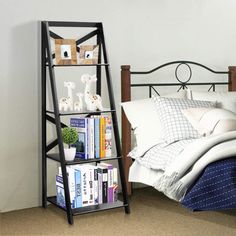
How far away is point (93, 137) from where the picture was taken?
162 inches

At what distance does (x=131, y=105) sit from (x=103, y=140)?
15.4 inches

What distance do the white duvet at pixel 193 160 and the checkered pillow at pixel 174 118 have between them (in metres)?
0.46

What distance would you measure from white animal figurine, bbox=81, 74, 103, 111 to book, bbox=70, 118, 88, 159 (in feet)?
0.38

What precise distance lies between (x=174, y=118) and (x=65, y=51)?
942 mm

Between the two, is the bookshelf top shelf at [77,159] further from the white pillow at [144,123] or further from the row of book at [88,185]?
the white pillow at [144,123]

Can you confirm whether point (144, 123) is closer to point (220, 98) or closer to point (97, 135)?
point (97, 135)

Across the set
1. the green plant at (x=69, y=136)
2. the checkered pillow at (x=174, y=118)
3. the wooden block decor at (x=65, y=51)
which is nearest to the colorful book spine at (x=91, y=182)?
the green plant at (x=69, y=136)

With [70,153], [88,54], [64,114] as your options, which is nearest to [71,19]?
[88,54]

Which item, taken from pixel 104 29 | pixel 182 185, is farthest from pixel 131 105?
pixel 182 185

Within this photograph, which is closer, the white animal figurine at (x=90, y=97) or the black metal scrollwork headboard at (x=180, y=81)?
the white animal figurine at (x=90, y=97)

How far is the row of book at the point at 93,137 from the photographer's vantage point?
4113mm

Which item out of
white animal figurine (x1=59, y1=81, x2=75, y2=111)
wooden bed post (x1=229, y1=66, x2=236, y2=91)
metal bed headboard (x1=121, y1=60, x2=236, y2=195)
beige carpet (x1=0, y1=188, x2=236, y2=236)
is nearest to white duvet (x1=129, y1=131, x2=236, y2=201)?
beige carpet (x1=0, y1=188, x2=236, y2=236)

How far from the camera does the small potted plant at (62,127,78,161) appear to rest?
404cm

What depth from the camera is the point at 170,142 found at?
4.06 meters
